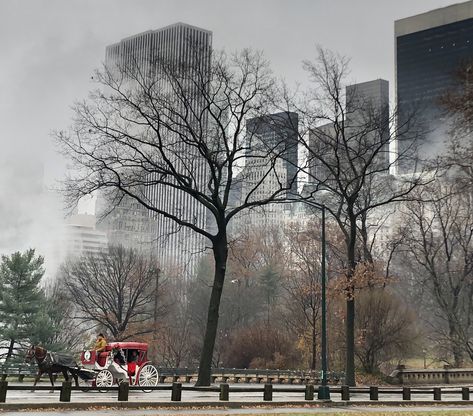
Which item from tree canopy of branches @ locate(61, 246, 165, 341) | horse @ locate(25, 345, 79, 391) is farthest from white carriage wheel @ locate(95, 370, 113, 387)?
tree canopy of branches @ locate(61, 246, 165, 341)

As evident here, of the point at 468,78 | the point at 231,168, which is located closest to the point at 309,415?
the point at 468,78

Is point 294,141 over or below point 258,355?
over

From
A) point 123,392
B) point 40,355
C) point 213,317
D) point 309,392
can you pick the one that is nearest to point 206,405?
point 123,392

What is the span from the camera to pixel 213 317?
3200cm

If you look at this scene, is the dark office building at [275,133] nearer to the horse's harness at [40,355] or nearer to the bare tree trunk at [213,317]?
the bare tree trunk at [213,317]

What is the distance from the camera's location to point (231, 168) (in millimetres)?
33719

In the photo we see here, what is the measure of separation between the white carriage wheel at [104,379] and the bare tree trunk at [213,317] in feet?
17.3

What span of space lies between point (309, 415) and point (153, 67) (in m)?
20.9

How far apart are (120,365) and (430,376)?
2760 centimetres

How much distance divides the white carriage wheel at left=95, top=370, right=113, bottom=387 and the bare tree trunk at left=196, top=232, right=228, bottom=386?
5277mm

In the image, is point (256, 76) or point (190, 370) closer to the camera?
point (256, 76)

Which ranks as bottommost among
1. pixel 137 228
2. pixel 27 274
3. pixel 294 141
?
pixel 27 274

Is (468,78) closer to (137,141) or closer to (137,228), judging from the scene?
(137,141)

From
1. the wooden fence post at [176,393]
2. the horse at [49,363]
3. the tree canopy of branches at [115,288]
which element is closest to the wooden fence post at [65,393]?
the wooden fence post at [176,393]
